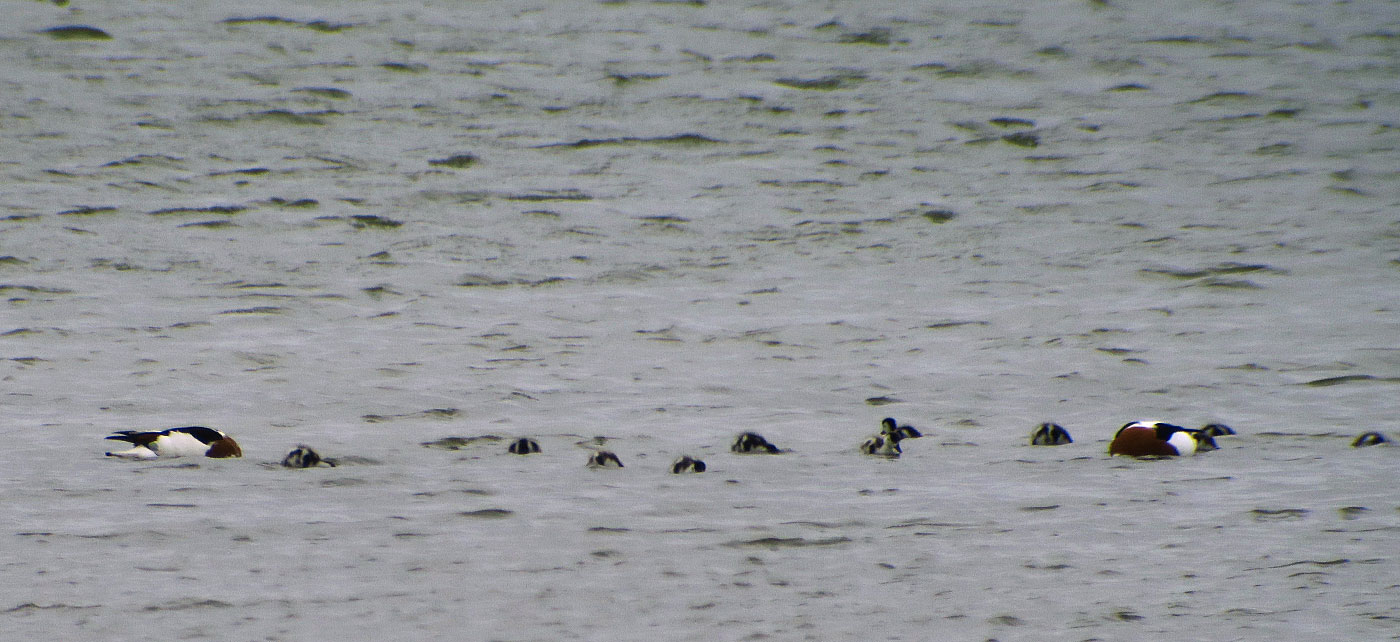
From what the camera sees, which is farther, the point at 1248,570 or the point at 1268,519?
the point at 1268,519

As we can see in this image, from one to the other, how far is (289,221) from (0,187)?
3259 millimetres

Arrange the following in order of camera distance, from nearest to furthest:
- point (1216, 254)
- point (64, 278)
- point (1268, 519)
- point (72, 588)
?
point (72, 588) → point (1268, 519) → point (64, 278) → point (1216, 254)

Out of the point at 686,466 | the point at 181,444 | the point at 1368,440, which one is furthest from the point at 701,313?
the point at 1368,440

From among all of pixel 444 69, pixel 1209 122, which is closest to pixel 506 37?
pixel 444 69

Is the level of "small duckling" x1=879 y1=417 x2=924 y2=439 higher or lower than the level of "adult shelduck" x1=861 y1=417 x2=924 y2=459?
higher

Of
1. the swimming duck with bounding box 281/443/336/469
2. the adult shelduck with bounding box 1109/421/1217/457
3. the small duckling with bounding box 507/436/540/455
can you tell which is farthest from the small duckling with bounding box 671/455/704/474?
the adult shelduck with bounding box 1109/421/1217/457

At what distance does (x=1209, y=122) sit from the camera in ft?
68.5

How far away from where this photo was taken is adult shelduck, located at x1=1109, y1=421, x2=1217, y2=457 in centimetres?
870

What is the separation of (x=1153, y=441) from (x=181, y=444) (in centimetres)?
502

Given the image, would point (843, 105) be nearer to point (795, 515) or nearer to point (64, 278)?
point (64, 278)

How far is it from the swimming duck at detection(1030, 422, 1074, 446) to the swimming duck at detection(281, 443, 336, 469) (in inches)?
148

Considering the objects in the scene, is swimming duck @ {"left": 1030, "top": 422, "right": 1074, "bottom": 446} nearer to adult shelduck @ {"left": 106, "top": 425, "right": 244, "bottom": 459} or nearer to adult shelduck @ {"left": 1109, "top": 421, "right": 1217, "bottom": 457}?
adult shelduck @ {"left": 1109, "top": 421, "right": 1217, "bottom": 457}

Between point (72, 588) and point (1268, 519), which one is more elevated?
point (1268, 519)

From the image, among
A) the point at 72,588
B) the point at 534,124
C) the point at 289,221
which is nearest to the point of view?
the point at 72,588
